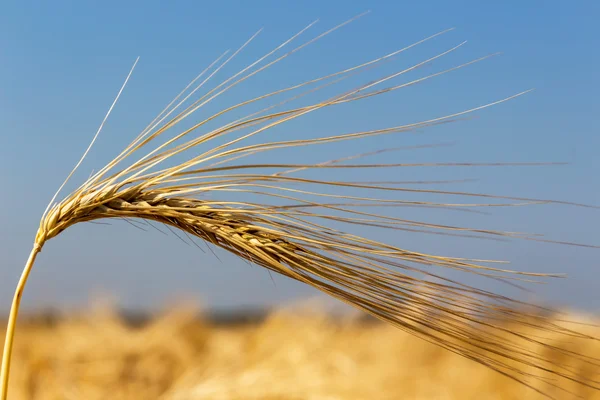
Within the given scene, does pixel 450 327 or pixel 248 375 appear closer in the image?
pixel 450 327

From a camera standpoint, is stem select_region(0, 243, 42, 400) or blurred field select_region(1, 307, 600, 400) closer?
stem select_region(0, 243, 42, 400)

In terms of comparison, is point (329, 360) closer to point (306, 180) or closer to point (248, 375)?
point (248, 375)

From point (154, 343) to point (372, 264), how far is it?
3.32ft

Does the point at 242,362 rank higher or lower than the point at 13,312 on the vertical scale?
lower

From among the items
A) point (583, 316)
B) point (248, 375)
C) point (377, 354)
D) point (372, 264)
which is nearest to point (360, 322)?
point (377, 354)

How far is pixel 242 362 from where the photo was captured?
1338 mm

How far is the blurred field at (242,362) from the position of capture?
1.26m

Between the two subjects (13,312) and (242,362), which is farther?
(242,362)

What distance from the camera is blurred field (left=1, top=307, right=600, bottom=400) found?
1.26m

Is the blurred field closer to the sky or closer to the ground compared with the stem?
closer to the ground

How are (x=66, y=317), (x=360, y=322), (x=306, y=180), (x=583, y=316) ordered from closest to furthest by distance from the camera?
(x=306, y=180), (x=583, y=316), (x=360, y=322), (x=66, y=317)

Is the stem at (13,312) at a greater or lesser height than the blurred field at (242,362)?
greater

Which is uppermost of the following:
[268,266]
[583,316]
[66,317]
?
[268,266]

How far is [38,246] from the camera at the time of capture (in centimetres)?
70
